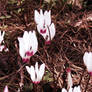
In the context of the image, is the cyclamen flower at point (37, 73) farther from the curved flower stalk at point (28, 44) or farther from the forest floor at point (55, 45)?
the forest floor at point (55, 45)

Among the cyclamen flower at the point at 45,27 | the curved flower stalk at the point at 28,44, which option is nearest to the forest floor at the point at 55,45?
the cyclamen flower at the point at 45,27

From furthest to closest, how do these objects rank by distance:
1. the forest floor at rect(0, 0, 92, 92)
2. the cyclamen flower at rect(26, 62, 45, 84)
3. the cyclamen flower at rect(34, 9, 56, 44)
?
the forest floor at rect(0, 0, 92, 92) → the cyclamen flower at rect(34, 9, 56, 44) → the cyclamen flower at rect(26, 62, 45, 84)

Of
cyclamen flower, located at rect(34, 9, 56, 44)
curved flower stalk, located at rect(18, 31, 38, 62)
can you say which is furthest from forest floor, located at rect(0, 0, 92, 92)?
curved flower stalk, located at rect(18, 31, 38, 62)

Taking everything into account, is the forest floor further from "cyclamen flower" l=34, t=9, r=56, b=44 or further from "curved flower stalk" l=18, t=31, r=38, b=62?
"curved flower stalk" l=18, t=31, r=38, b=62

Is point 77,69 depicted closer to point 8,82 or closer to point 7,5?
point 8,82

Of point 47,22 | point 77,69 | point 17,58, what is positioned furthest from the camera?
point 77,69

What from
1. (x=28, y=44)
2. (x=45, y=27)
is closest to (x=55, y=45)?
(x=45, y=27)

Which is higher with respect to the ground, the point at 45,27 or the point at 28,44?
the point at 45,27

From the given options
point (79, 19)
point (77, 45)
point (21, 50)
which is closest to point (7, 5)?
point (79, 19)

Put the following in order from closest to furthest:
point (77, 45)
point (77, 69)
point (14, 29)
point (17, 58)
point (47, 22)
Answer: point (47, 22) < point (17, 58) < point (77, 69) < point (77, 45) < point (14, 29)

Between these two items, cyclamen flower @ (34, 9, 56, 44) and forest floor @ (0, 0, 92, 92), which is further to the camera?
forest floor @ (0, 0, 92, 92)

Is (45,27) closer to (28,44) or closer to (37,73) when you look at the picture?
(28,44)
